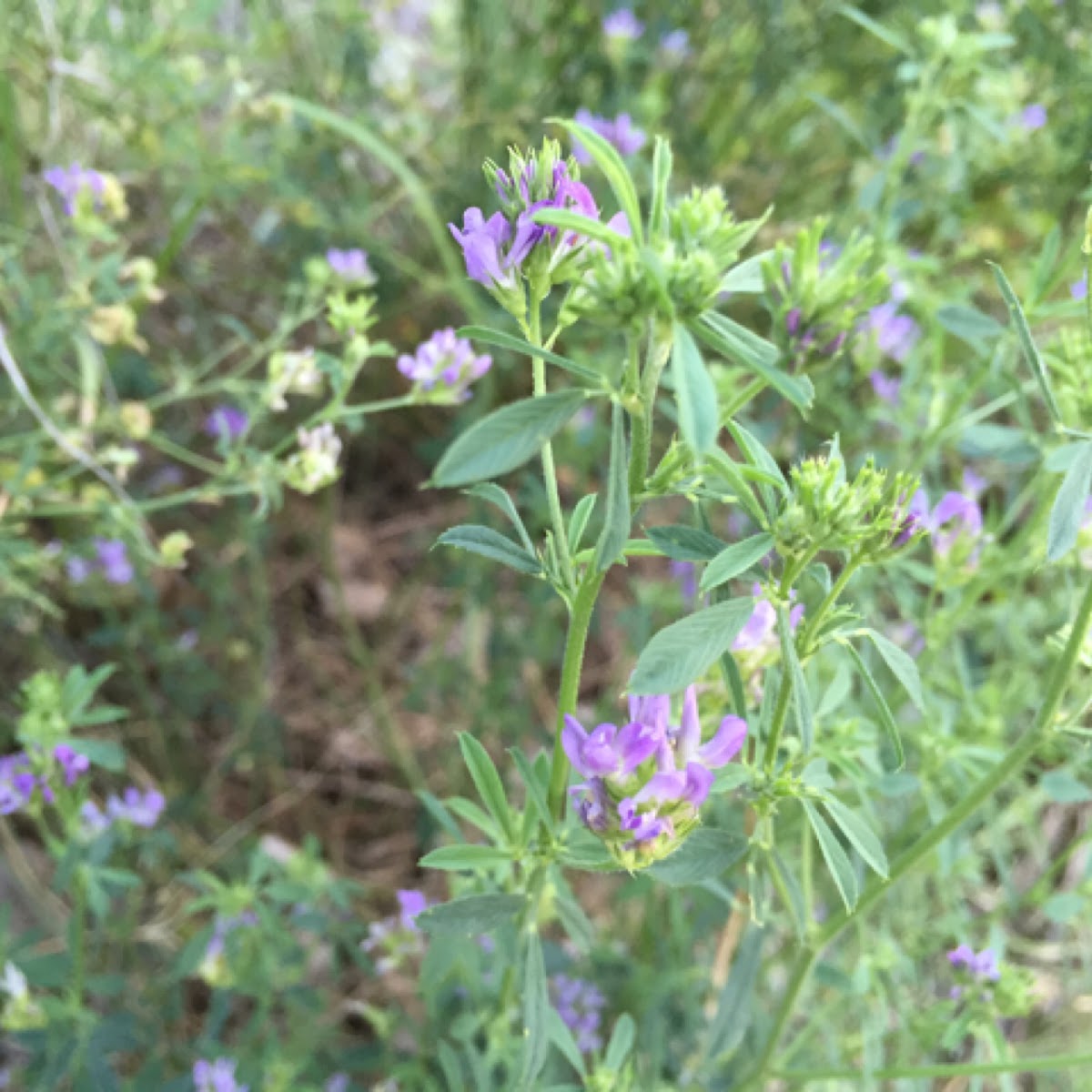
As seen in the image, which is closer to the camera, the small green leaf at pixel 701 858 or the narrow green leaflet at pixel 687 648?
the narrow green leaflet at pixel 687 648

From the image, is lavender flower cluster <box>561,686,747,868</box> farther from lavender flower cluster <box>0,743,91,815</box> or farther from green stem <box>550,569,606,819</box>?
lavender flower cluster <box>0,743,91,815</box>

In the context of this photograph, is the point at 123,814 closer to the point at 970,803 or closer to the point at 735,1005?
the point at 735,1005

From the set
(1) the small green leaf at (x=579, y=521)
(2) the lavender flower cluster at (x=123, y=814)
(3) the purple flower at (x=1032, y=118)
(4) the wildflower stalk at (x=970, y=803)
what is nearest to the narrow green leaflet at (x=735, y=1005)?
(4) the wildflower stalk at (x=970, y=803)

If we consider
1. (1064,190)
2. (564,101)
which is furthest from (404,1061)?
(1064,190)

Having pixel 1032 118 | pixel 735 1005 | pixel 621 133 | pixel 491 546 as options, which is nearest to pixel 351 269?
pixel 621 133

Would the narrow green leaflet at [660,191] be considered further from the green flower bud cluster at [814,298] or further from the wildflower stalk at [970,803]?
the wildflower stalk at [970,803]

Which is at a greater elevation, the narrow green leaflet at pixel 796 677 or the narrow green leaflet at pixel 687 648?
the narrow green leaflet at pixel 687 648

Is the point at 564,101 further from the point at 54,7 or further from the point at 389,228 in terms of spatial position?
the point at 54,7
